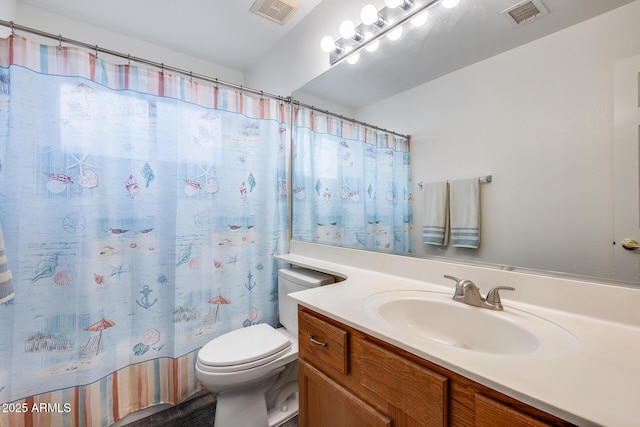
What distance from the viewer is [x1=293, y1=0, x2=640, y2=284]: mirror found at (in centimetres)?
79

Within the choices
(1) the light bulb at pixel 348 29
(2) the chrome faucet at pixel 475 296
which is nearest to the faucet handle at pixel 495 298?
(2) the chrome faucet at pixel 475 296

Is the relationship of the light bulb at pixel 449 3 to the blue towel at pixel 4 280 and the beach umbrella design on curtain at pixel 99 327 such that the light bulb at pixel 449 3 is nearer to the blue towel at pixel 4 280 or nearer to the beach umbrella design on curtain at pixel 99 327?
the blue towel at pixel 4 280

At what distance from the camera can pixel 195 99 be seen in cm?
159

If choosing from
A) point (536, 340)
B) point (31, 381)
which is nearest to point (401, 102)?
point (536, 340)

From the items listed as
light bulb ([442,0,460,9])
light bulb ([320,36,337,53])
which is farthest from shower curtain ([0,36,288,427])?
light bulb ([442,0,460,9])

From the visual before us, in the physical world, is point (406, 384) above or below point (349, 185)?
below

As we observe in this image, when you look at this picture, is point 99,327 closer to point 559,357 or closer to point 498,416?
point 498,416

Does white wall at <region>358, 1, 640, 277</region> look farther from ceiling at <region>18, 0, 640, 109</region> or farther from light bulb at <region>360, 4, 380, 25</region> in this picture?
light bulb at <region>360, 4, 380, 25</region>

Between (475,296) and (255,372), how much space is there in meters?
1.02

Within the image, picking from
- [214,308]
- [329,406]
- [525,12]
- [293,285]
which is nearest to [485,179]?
[525,12]

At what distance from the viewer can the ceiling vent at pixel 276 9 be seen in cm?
175

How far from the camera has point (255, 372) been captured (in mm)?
1264

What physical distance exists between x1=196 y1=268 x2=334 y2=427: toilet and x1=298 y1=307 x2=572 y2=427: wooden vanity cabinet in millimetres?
359

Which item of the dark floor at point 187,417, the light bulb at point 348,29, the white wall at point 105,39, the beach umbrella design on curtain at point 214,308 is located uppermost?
the white wall at point 105,39
